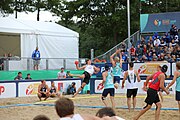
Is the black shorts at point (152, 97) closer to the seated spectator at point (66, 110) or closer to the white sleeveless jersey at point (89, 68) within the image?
the seated spectator at point (66, 110)

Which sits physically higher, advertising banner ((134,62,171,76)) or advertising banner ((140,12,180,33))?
advertising banner ((140,12,180,33))

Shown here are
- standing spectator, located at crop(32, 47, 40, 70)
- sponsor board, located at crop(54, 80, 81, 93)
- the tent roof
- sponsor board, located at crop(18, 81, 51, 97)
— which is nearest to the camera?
sponsor board, located at crop(18, 81, 51, 97)

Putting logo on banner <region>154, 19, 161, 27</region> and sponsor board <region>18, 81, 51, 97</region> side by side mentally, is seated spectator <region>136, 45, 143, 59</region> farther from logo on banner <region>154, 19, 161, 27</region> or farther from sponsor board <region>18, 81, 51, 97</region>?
sponsor board <region>18, 81, 51, 97</region>

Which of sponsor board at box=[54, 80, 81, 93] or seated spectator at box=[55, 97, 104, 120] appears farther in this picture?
sponsor board at box=[54, 80, 81, 93]

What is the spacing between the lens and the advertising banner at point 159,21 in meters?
27.3

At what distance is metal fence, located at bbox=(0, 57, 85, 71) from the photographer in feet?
72.3

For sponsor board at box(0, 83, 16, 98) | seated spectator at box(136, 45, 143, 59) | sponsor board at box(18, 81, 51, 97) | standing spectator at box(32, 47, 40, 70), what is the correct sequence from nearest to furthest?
sponsor board at box(0, 83, 16, 98)
sponsor board at box(18, 81, 51, 97)
standing spectator at box(32, 47, 40, 70)
seated spectator at box(136, 45, 143, 59)

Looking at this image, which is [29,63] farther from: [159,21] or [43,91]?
[159,21]

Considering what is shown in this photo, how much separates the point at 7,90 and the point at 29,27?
356 inches

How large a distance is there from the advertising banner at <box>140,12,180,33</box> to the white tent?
17.6ft

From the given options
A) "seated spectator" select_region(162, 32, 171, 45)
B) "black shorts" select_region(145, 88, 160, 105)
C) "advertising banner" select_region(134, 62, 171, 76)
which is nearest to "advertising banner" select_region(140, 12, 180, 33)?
"seated spectator" select_region(162, 32, 171, 45)

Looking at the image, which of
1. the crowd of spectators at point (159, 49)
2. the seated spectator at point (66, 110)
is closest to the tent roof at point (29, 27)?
the crowd of spectators at point (159, 49)

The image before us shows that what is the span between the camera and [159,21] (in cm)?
2800

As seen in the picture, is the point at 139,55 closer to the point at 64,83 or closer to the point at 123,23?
the point at 64,83
